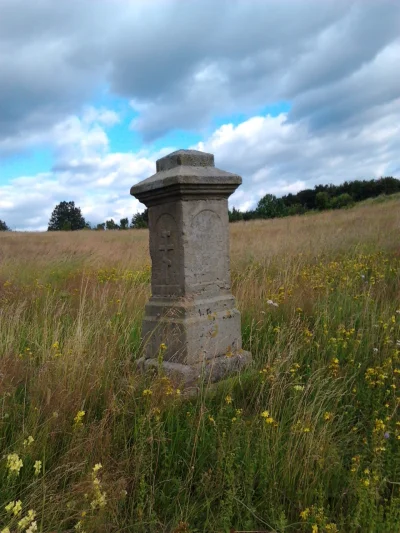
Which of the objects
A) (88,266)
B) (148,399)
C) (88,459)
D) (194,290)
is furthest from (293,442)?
(88,266)

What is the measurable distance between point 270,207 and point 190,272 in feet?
169

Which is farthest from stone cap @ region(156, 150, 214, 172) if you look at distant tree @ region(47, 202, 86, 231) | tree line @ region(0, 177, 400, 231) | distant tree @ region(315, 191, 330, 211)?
distant tree @ region(47, 202, 86, 231)

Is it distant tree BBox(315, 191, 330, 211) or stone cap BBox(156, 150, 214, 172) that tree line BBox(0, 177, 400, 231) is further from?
stone cap BBox(156, 150, 214, 172)

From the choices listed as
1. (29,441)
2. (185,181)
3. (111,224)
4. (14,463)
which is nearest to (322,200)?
(111,224)

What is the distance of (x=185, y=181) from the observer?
305 centimetres

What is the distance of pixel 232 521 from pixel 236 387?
44.7 inches

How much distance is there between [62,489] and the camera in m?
2.00

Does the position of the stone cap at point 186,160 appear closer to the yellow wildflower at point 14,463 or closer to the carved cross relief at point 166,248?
the carved cross relief at point 166,248

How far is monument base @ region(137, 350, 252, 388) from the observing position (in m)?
3.02

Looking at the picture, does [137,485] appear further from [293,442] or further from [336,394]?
[336,394]

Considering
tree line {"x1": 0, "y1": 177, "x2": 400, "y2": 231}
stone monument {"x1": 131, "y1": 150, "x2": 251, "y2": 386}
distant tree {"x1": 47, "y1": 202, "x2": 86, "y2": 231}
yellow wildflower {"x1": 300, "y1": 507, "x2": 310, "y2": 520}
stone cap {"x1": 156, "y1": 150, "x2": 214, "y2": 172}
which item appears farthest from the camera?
distant tree {"x1": 47, "y1": 202, "x2": 86, "y2": 231}

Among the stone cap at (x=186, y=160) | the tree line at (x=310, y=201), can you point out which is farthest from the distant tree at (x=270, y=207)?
the stone cap at (x=186, y=160)

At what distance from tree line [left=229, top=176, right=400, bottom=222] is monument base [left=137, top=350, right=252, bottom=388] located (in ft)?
130

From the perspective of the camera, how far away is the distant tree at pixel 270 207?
51.6m
